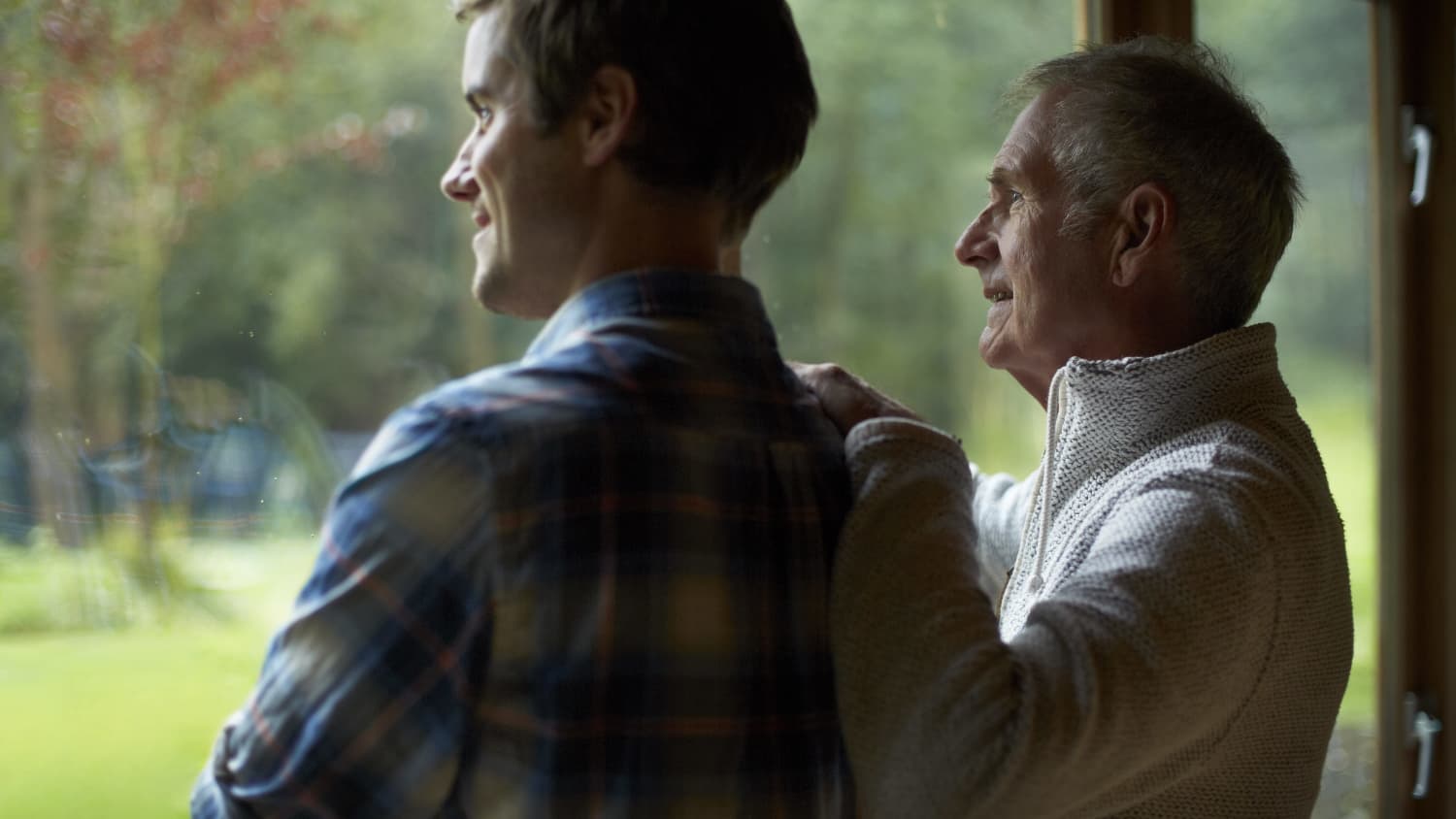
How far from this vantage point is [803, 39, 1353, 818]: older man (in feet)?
3.39

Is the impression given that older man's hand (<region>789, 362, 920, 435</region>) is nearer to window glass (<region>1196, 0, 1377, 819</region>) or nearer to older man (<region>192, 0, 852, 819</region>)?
older man (<region>192, 0, 852, 819</region>)

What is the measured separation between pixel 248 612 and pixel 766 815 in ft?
1.93

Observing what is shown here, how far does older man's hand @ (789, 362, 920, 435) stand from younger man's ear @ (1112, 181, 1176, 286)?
37 centimetres

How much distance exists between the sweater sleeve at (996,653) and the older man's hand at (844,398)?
0.14ft

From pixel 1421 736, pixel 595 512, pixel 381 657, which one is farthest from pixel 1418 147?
pixel 381 657

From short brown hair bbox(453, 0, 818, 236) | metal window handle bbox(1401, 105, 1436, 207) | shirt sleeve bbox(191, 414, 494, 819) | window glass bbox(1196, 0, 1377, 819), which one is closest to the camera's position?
shirt sleeve bbox(191, 414, 494, 819)

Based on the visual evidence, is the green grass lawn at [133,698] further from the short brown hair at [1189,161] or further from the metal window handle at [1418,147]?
the metal window handle at [1418,147]

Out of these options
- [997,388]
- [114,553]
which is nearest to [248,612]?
[114,553]

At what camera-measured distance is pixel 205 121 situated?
1241mm

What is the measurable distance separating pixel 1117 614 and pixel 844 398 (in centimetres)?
29

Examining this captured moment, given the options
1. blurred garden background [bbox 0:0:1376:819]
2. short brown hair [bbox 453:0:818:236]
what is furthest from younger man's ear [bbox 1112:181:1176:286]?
blurred garden background [bbox 0:0:1376:819]

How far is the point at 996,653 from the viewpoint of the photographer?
1.03 meters

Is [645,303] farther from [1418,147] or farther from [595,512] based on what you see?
[1418,147]

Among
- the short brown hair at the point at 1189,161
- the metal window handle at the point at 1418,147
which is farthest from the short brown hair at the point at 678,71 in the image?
the metal window handle at the point at 1418,147
